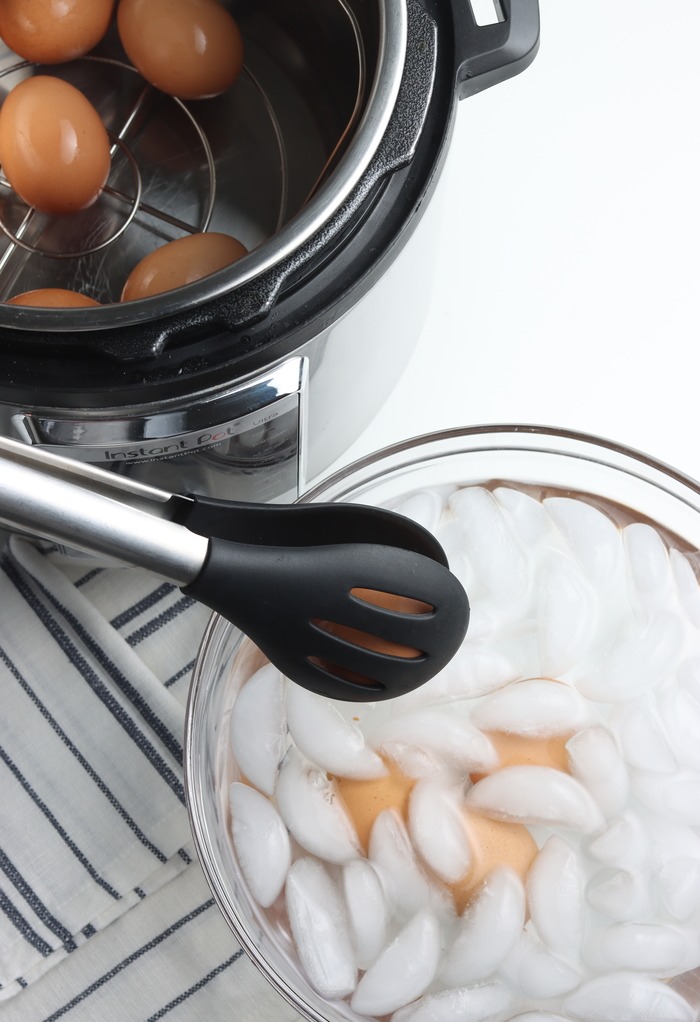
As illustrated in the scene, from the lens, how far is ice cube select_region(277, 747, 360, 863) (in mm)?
543

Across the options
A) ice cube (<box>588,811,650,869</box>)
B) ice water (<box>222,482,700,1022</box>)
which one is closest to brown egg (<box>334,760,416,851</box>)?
ice water (<box>222,482,700,1022</box>)

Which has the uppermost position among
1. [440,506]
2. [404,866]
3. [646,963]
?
[440,506]

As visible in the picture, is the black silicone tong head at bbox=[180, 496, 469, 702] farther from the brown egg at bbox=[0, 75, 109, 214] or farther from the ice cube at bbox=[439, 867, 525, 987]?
the brown egg at bbox=[0, 75, 109, 214]

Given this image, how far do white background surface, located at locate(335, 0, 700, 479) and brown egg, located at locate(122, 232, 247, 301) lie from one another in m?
0.19

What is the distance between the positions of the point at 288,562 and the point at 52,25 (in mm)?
418

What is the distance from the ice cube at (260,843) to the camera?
1.83ft

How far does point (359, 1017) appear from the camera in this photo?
0.56 metres

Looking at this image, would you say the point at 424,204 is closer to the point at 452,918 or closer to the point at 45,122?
the point at 45,122

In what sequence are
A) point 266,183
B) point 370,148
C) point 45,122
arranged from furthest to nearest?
point 266,183
point 45,122
point 370,148

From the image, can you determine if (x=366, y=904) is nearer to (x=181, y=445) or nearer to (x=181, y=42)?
(x=181, y=445)

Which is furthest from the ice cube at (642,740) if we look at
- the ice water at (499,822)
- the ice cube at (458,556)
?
the ice cube at (458,556)

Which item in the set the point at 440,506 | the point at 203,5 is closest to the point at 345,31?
the point at 203,5

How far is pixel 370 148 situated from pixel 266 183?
25 cm

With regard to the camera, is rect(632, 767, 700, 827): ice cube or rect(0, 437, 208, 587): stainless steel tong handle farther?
rect(632, 767, 700, 827): ice cube
